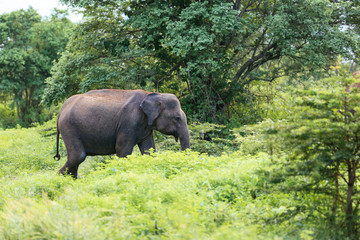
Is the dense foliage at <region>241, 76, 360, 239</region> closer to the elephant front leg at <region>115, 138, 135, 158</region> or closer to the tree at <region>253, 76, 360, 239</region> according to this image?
the tree at <region>253, 76, 360, 239</region>

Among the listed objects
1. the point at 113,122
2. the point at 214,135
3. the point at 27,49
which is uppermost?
the point at 27,49

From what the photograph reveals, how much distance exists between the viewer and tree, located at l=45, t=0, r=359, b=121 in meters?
12.2

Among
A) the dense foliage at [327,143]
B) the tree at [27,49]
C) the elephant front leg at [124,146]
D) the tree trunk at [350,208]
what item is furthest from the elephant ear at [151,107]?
the tree at [27,49]

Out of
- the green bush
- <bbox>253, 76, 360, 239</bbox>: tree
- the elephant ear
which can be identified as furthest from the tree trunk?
the green bush

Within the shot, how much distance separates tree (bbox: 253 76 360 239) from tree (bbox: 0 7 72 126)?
30.5m

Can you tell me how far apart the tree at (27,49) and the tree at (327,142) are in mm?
30533

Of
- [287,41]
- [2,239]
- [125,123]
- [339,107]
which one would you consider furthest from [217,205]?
[287,41]

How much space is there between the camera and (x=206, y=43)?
12188mm

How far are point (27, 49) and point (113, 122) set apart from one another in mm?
29709

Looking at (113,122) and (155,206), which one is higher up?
(113,122)

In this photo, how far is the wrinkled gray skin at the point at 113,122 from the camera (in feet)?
29.3

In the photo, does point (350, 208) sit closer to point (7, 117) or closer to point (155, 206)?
point (155, 206)

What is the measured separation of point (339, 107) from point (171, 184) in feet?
8.48

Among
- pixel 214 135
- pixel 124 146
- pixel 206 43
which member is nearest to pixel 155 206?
pixel 124 146
